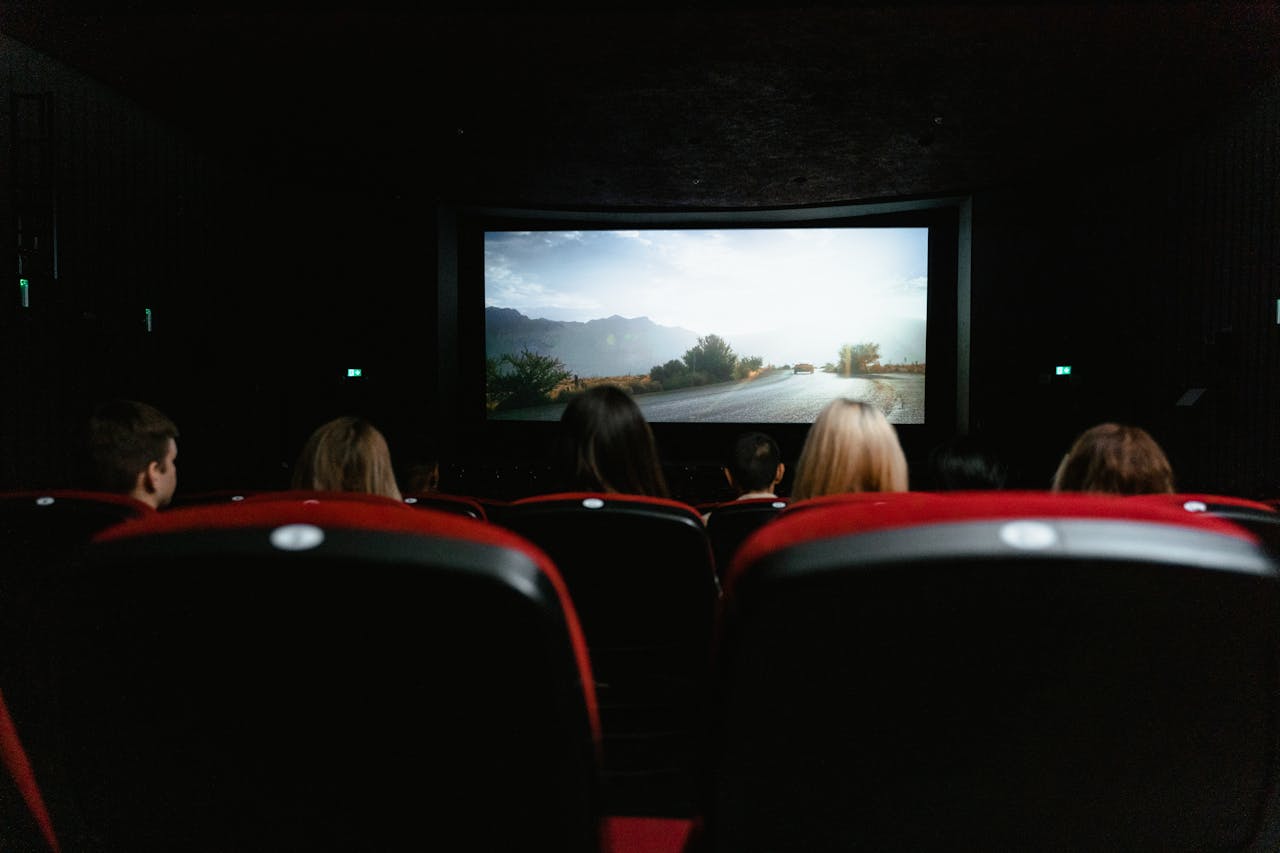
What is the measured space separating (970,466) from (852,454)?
594 millimetres

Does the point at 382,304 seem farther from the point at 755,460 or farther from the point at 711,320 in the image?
the point at 755,460

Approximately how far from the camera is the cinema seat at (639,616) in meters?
1.47

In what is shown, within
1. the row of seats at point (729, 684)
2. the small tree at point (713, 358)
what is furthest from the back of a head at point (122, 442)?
the small tree at point (713, 358)

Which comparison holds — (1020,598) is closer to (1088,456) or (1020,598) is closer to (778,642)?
(778,642)

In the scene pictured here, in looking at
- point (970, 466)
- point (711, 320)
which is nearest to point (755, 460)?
point (970, 466)

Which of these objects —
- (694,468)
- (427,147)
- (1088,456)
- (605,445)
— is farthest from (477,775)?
(694,468)

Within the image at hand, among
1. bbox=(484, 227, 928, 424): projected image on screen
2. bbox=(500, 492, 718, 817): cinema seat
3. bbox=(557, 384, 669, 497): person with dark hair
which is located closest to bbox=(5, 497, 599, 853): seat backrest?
bbox=(500, 492, 718, 817): cinema seat

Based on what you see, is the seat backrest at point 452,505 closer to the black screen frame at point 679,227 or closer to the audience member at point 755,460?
the audience member at point 755,460

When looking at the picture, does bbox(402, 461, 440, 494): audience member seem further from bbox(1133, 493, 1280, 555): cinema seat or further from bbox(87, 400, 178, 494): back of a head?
bbox(1133, 493, 1280, 555): cinema seat

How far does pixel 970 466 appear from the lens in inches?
105

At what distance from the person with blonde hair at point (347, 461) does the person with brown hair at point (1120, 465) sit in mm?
2155

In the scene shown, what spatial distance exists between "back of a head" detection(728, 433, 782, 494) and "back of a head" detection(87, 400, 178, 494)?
2.06 m

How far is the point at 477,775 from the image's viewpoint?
63 centimetres

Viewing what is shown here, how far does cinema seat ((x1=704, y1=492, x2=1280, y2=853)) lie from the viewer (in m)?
0.53
